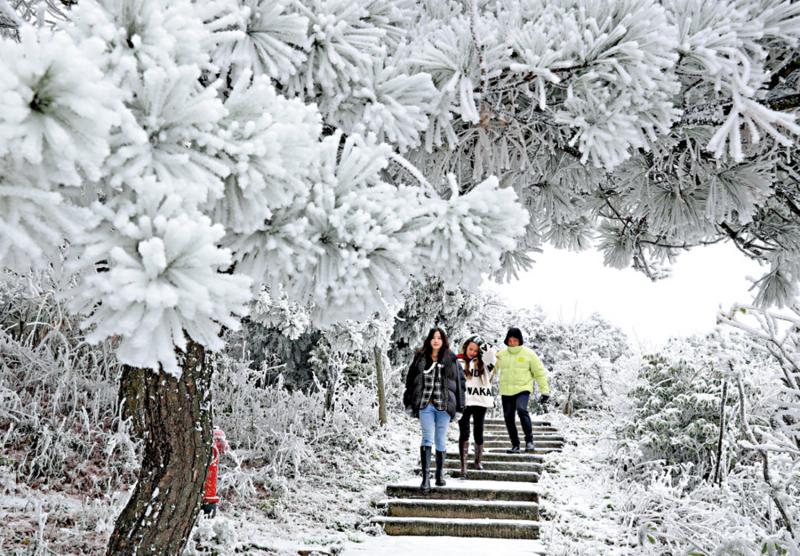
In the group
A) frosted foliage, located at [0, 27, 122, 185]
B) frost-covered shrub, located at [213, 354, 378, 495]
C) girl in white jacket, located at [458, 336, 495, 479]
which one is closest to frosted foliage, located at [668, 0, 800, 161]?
frosted foliage, located at [0, 27, 122, 185]

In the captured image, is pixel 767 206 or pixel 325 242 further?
pixel 767 206

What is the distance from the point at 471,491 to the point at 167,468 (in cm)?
426

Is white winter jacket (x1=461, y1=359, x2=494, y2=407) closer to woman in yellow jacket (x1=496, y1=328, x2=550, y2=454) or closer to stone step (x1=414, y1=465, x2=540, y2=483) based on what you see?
woman in yellow jacket (x1=496, y1=328, x2=550, y2=454)

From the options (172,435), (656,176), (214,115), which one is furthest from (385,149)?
(656,176)

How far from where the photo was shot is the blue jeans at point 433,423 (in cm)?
580

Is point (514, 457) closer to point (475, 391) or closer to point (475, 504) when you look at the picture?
point (475, 391)

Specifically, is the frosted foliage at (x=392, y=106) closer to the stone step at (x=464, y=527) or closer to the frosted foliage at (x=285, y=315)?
the stone step at (x=464, y=527)

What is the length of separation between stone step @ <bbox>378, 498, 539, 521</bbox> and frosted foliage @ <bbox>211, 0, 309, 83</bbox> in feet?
15.8

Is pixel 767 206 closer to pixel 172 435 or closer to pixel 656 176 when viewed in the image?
pixel 656 176

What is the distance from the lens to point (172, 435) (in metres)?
2.30

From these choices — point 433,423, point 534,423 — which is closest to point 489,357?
point 433,423

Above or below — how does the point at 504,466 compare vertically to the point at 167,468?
below

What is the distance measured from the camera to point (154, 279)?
0.96m

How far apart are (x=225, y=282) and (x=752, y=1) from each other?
178 cm
